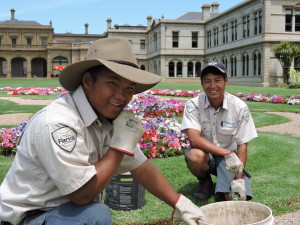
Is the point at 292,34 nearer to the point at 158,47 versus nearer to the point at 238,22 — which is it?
the point at 238,22

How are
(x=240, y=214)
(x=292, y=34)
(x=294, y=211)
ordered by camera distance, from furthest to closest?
1. (x=292, y=34)
2. (x=294, y=211)
3. (x=240, y=214)

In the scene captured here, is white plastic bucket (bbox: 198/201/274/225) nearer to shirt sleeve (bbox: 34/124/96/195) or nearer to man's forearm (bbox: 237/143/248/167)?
shirt sleeve (bbox: 34/124/96/195)

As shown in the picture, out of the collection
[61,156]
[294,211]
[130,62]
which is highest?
[130,62]

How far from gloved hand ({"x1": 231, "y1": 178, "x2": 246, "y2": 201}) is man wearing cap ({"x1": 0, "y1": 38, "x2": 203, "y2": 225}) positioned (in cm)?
133

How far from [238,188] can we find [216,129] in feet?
2.60

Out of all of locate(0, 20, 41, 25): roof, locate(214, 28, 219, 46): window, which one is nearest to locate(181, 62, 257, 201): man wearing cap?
locate(214, 28, 219, 46): window

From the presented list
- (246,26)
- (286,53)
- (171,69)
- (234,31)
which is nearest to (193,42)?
(171,69)

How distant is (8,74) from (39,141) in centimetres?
6206

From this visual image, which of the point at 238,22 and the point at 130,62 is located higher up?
the point at 238,22

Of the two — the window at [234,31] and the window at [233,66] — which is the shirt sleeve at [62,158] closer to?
the window at [233,66]

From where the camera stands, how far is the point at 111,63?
2156 mm

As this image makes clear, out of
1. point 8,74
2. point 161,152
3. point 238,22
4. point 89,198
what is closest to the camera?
point 89,198

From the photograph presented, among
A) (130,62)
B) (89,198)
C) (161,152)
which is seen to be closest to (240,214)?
(89,198)

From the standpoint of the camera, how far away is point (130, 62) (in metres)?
2.35
